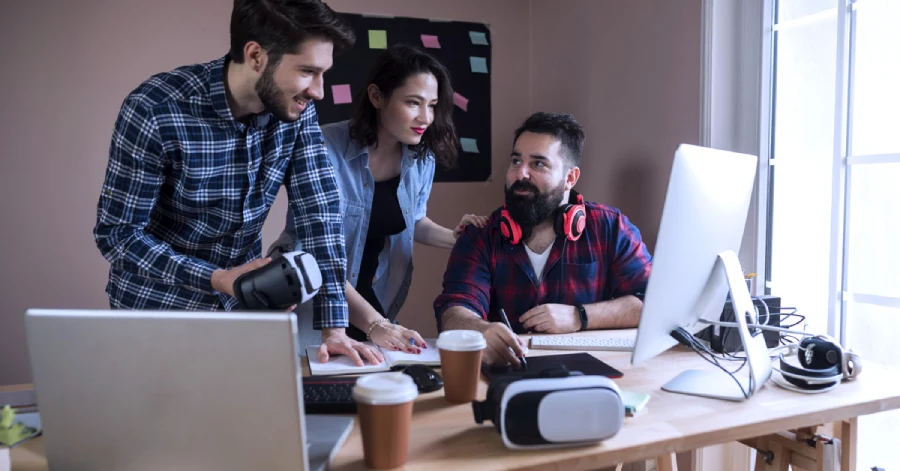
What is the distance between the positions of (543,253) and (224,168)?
959 mm

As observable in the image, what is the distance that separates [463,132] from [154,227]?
192 cm

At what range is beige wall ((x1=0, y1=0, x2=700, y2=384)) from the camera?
97.7 inches

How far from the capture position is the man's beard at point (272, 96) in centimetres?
148

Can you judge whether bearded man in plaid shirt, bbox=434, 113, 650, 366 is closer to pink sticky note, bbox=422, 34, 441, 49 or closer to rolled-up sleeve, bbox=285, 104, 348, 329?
rolled-up sleeve, bbox=285, 104, 348, 329

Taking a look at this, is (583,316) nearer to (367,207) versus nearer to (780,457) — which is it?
(780,457)

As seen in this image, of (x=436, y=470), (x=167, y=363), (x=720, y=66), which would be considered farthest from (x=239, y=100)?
(x=720, y=66)

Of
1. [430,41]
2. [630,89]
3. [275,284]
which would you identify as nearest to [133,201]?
[275,284]

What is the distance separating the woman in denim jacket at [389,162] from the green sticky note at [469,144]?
3.29ft

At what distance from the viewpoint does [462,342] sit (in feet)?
3.76

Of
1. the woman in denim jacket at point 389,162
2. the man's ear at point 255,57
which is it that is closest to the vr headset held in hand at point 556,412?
the man's ear at point 255,57

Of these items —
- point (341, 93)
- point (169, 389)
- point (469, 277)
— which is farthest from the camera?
point (341, 93)

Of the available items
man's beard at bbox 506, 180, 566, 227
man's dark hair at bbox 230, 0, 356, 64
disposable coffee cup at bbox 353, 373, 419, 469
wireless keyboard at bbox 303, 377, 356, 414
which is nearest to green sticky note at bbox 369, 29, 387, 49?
man's beard at bbox 506, 180, 566, 227

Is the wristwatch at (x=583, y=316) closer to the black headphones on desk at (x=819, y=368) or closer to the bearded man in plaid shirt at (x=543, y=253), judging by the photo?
the bearded man in plaid shirt at (x=543, y=253)

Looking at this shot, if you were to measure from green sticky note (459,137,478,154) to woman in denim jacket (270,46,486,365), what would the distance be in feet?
3.29
